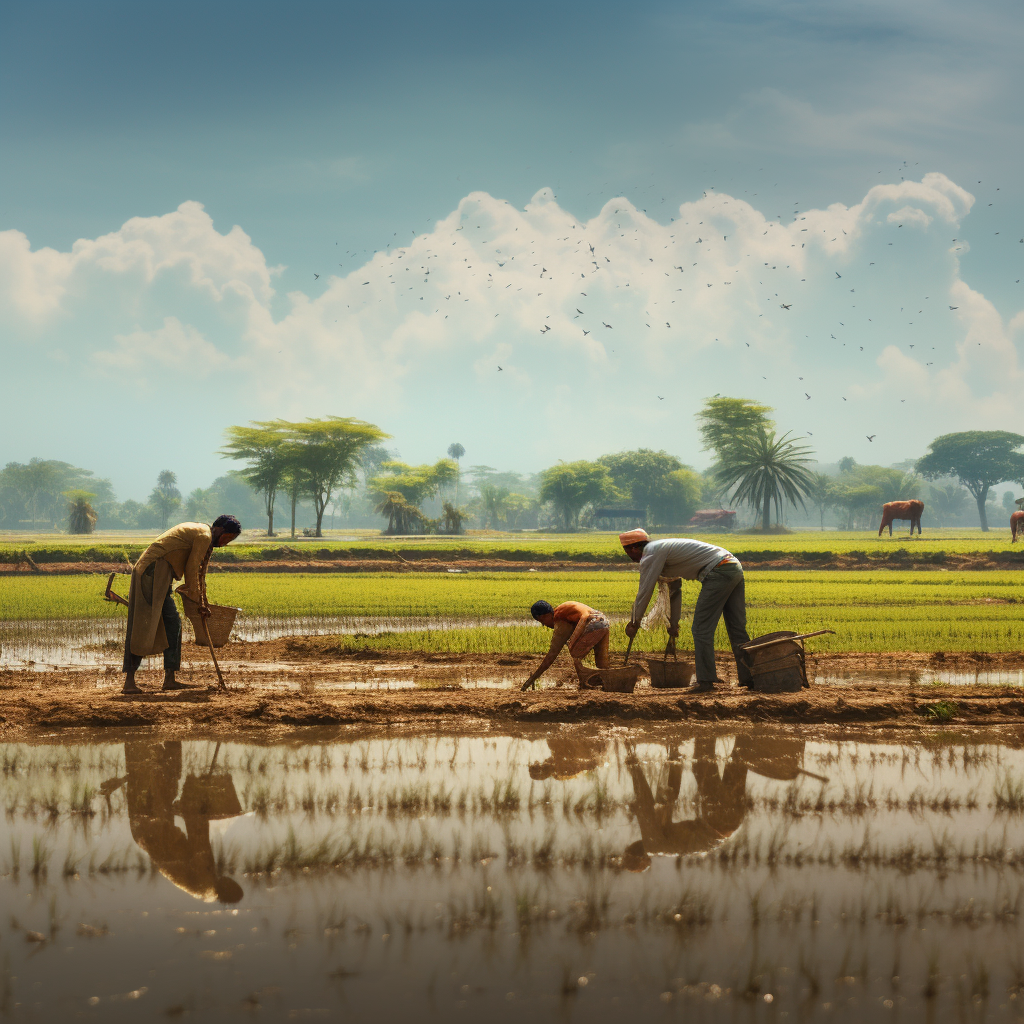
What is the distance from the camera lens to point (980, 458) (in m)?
96.8

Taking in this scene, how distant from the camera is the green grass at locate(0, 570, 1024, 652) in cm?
1170

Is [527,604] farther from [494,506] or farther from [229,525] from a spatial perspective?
[494,506]

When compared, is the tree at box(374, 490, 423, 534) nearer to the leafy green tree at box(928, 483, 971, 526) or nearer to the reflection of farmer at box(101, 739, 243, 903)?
the reflection of farmer at box(101, 739, 243, 903)

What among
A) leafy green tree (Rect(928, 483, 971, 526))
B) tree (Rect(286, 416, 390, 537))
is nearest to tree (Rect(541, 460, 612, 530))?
tree (Rect(286, 416, 390, 537))

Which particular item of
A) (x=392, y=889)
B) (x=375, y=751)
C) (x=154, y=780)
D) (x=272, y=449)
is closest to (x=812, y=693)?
(x=375, y=751)

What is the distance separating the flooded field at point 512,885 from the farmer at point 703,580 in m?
1.96

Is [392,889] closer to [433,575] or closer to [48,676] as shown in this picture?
[48,676]

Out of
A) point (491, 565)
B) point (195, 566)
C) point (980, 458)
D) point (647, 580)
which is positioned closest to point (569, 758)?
point (647, 580)

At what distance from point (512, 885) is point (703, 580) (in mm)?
4807

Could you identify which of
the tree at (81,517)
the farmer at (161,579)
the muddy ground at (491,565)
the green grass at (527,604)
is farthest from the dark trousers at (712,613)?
the tree at (81,517)

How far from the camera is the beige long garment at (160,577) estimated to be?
7.51 metres

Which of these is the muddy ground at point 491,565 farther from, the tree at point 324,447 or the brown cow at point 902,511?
the tree at point 324,447

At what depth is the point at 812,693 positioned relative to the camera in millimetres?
7523

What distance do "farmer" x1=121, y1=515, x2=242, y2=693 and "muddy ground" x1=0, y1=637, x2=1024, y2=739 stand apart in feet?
1.59
